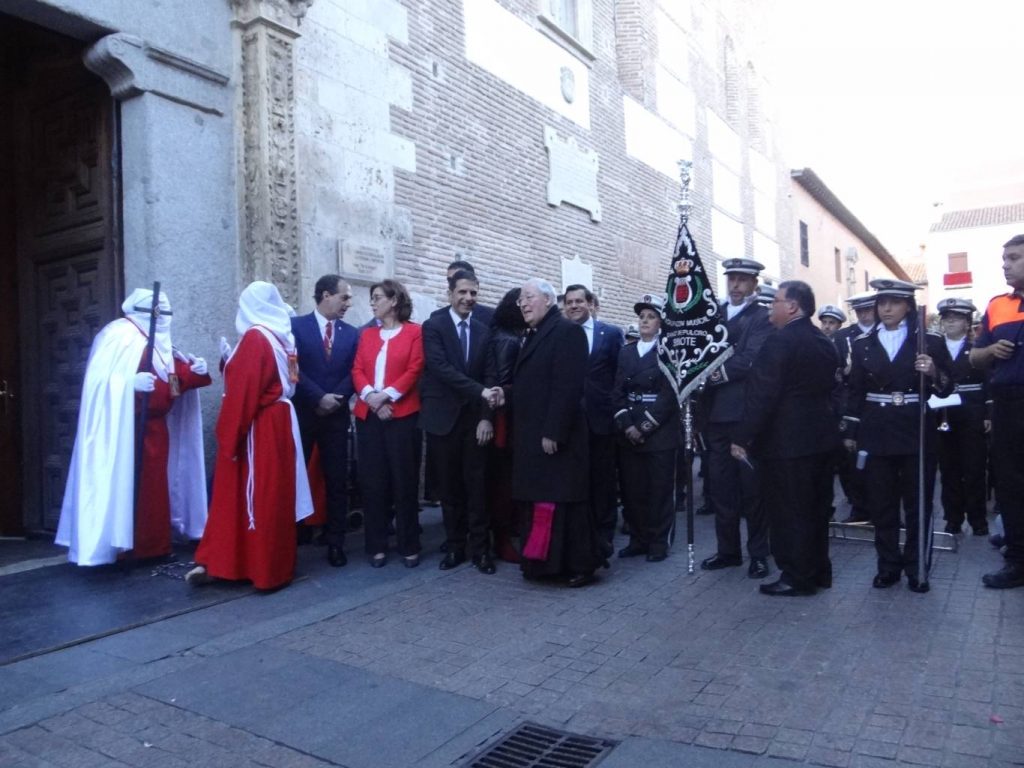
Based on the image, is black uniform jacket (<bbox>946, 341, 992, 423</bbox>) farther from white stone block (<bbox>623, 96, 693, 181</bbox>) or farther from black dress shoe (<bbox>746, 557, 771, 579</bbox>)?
white stone block (<bbox>623, 96, 693, 181</bbox>)

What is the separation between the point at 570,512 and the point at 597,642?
49.2 inches

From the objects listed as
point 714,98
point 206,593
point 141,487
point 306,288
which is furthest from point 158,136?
point 714,98

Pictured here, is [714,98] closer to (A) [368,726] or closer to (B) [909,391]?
(B) [909,391]

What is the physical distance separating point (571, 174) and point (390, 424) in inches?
287

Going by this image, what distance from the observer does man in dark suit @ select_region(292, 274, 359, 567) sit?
6281 mm

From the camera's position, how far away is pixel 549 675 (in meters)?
4.07

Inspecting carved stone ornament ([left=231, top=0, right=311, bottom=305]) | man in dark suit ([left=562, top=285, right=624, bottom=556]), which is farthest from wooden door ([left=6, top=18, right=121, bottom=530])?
man in dark suit ([left=562, top=285, right=624, bottom=556])

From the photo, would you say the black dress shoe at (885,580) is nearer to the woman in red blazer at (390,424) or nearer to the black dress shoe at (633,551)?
the black dress shoe at (633,551)

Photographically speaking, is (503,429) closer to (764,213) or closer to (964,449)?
(964,449)

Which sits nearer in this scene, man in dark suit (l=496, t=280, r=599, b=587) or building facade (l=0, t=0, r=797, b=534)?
man in dark suit (l=496, t=280, r=599, b=587)

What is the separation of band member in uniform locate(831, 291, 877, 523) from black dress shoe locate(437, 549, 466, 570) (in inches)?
129

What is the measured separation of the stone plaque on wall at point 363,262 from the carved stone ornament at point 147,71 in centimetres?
172

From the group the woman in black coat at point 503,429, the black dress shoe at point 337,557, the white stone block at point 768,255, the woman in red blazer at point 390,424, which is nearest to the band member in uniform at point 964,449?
the woman in black coat at point 503,429

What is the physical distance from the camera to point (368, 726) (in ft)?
11.5
